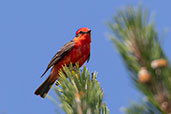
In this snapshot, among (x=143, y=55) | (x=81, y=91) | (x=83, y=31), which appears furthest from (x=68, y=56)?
(x=143, y=55)

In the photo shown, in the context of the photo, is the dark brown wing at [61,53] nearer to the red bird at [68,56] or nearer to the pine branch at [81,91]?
the red bird at [68,56]

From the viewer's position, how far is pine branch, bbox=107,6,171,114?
3.60 ft

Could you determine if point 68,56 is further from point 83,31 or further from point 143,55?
point 143,55

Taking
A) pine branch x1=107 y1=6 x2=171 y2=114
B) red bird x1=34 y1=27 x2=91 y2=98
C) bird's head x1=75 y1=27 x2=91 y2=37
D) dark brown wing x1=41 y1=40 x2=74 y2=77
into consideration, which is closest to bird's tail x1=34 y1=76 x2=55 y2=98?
red bird x1=34 y1=27 x2=91 y2=98

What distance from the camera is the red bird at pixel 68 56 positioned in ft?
16.4

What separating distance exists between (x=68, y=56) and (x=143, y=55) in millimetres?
3925

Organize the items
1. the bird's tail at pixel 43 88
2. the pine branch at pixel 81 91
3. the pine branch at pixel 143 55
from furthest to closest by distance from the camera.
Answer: the bird's tail at pixel 43 88
the pine branch at pixel 81 91
the pine branch at pixel 143 55

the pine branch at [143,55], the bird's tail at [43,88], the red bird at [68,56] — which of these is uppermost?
the red bird at [68,56]

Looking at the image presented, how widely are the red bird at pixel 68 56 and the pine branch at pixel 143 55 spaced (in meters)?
3.77

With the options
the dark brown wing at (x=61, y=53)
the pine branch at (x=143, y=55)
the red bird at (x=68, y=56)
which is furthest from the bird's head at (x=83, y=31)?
the pine branch at (x=143, y=55)

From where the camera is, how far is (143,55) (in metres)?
1.14

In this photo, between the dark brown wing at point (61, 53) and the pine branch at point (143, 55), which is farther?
the dark brown wing at point (61, 53)

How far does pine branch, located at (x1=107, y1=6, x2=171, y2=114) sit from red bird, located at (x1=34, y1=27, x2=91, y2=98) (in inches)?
148

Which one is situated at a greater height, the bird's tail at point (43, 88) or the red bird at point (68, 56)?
the red bird at point (68, 56)
